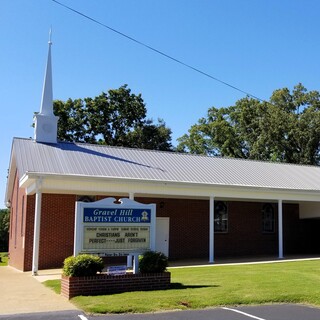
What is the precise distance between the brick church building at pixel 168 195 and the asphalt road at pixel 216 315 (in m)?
8.77

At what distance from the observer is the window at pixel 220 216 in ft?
83.0

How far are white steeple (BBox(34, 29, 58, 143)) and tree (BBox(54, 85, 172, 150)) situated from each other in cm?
1792

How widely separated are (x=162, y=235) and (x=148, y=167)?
3.48 metres

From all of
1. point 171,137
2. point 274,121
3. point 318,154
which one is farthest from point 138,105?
point 318,154

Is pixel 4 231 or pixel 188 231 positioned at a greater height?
pixel 188 231

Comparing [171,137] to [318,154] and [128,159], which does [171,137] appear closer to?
[318,154]

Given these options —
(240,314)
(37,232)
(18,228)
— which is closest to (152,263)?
(240,314)

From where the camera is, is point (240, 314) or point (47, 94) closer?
point (240, 314)

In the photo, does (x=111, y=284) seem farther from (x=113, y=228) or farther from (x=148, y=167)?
(x=148, y=167)

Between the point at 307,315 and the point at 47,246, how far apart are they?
1389cm

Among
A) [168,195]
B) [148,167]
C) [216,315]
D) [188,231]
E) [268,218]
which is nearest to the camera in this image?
[216,315]

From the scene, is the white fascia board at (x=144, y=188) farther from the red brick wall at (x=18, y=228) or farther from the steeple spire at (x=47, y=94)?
the steeple spire at (x=47, y=94)

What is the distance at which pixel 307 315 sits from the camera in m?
9.15

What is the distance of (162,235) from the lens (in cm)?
2377
